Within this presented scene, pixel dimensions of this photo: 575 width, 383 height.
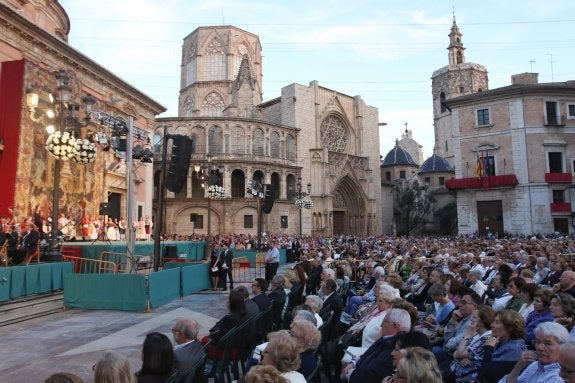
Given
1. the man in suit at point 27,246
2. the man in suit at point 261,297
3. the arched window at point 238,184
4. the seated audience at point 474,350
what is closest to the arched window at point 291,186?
the arched window at point 238,184

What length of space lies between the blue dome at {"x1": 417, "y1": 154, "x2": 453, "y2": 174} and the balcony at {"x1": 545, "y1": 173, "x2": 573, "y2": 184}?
23.0 meters

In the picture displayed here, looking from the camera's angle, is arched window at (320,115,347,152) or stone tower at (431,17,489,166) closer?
arched window at (320,115,347,152)

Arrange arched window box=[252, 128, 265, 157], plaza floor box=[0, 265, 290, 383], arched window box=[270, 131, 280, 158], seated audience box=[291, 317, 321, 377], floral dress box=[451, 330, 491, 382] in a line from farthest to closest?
arched window box=[270, 131, 280, 158]
arched window box=[252, 128, 265, 157]
plaza floor box=[0, 265, 290, 383]
floral dress box=[451, 330, 491, 382]
seated audience box=[291, 317, 321, 377]

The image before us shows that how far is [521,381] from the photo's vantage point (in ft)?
11.1

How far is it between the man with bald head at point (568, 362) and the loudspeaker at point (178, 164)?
34.6 ft

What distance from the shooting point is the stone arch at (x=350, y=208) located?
152 feet

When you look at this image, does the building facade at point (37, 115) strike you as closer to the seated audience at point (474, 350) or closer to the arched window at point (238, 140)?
the seated audience at point (474, 350)

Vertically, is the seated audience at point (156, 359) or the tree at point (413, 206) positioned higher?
the tree at point (413, 206)

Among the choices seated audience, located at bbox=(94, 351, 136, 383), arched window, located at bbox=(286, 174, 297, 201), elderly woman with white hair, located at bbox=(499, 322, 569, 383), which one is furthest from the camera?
arched window, located at bbox=(286, 174, 297, 201)

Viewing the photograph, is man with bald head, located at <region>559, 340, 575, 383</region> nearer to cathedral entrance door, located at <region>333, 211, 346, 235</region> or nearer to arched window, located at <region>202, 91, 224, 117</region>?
cathedral entrance door, located at <region>333, 211, 346, 235</region>

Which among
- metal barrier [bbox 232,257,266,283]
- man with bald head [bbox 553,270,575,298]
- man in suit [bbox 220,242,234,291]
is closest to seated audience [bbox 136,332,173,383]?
man with bald head [bbox 553,270,575,298]

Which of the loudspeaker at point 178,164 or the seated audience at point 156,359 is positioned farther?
the loudspeaker at point 178,164

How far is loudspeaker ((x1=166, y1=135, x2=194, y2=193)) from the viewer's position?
1215cm

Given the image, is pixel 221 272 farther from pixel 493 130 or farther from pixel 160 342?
pixel 493 130
